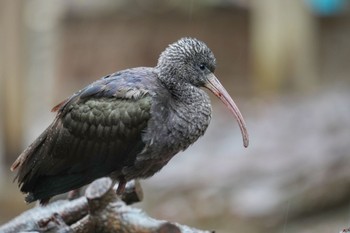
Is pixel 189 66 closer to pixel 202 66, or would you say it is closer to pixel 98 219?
pixel 202 66

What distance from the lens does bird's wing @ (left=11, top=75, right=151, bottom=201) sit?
6699 millimetres

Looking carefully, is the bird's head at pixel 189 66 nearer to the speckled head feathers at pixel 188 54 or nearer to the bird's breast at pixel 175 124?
the speckled head feathers at pixel 188 54

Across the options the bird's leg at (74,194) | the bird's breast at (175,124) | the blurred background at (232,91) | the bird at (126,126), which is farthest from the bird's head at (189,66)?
the blurred background at (232,91)

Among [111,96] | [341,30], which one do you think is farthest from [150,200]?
[341,30]

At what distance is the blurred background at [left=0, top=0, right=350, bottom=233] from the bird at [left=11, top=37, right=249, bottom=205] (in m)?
3.74

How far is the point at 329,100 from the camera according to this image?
1493cm

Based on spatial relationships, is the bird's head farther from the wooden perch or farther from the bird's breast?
the wooden perch

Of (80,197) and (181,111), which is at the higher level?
(181,111)

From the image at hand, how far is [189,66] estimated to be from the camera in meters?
6.87

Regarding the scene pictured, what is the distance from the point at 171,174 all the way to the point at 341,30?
254 inches

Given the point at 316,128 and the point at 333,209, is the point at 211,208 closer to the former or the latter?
the point at 333,209

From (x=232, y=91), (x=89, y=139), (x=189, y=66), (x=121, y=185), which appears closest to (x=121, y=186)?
(x=121, y=185)

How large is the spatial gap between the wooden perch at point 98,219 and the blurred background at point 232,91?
13.4 ft

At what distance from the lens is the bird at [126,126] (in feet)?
22.0
